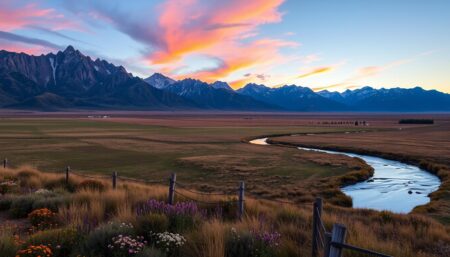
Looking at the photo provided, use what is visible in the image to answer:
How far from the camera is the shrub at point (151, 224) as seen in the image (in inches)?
356

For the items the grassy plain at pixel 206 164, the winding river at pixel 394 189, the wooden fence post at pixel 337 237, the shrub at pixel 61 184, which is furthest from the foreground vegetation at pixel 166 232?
the grassy plain at pixel 206 164

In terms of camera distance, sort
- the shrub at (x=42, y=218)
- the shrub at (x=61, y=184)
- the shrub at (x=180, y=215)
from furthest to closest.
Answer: the shrub at (x=61, y=184)
the shrub at (x=42, y=218)
the shrub at (x=180, y=215)

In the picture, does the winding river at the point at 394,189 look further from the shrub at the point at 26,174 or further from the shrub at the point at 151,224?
the shrub at the point at 26,174

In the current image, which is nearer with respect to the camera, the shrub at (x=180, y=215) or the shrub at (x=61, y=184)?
the shrub at (x=180, y=215)

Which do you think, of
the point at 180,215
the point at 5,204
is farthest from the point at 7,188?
the point at 180,215

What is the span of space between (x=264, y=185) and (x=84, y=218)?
1873cm

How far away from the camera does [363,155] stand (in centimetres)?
4912

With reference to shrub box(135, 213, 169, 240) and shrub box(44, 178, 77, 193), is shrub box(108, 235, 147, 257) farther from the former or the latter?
shrub box(44, 178, 77, 193)

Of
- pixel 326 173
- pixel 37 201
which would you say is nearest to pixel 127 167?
pixel 326 173

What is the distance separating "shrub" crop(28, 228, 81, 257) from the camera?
7.77 meters

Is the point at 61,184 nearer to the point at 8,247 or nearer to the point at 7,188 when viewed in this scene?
the point at 7,188

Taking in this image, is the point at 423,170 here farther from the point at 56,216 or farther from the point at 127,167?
the point at 56,216

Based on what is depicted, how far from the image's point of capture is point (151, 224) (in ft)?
30.5

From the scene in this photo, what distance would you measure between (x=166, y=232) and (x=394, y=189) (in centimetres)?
2433
